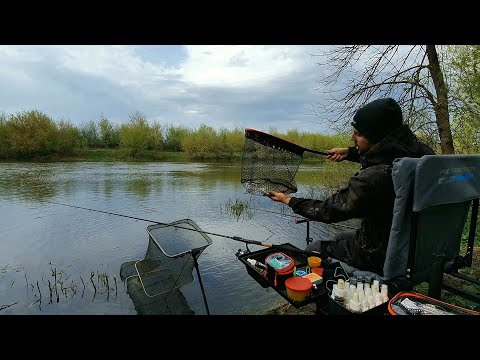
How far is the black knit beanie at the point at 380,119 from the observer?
1918 millimetres

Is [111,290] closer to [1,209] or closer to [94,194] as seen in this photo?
[1,209]

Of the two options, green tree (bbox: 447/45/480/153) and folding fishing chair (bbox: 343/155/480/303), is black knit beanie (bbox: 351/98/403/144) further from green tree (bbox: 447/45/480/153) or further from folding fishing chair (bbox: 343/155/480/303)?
green tree (bbox: 447/45/480/153)

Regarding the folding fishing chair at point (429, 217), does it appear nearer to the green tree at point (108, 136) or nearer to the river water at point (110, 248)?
the river water at point (110, 248)

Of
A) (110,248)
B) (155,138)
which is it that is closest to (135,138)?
(155,138)

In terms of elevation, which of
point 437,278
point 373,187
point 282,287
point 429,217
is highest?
point 373,187

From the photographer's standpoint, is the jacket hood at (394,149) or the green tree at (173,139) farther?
the green tree at (173,139)

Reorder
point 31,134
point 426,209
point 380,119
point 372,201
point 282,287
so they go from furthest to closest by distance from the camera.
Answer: point 31,134
point 282,287
point 380,119
point 372,201
point 426,209

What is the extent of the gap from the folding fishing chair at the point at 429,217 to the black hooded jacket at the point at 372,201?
0.19 metres

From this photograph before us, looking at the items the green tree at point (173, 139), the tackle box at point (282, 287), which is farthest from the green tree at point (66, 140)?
the tackle box at point (282, 287)

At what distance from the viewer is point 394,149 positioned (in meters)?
1.86

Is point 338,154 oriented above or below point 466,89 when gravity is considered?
below

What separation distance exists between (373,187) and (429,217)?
0.39 m

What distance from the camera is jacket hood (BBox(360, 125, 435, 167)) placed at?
186 cm

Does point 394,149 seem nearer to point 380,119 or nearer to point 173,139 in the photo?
point 380,119
